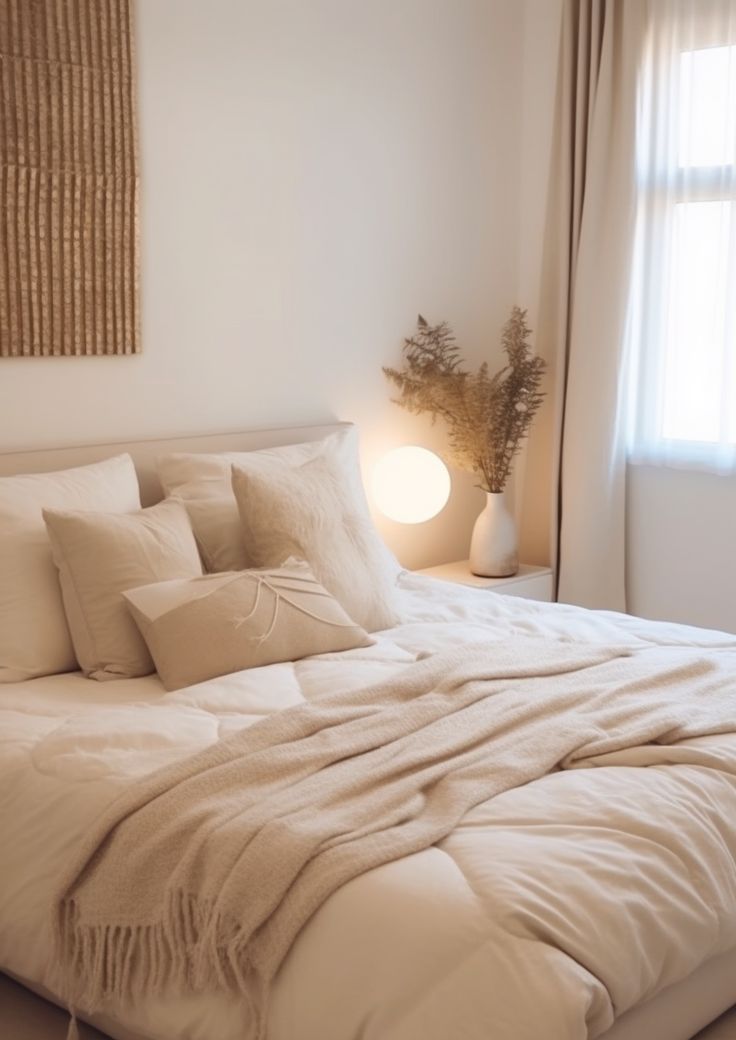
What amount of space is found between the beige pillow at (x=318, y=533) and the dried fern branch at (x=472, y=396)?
41.8 inches

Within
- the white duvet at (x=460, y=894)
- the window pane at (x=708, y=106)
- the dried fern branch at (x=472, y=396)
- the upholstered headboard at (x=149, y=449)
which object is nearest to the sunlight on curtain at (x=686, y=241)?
the window pane at (x=708, y=106)

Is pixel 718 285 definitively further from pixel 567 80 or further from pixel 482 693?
pixel 482 693

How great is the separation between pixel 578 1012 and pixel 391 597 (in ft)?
5.75

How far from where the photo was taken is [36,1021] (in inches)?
99.6

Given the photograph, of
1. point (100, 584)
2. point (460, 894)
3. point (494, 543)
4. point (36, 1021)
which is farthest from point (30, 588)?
point (494, 543)

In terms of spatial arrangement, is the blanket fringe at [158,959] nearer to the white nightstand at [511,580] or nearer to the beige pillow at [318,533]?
the beige pillow at [318,533]

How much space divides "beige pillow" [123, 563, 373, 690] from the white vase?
4.71 ft

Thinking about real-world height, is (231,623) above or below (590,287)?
below

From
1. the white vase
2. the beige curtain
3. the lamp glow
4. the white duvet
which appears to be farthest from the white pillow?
the beige curtain

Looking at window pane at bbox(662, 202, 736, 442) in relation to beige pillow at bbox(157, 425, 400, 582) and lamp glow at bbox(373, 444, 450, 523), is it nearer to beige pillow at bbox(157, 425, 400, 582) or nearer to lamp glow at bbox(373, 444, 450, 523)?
lamp glow at bbox(373, 444, 450, 523)

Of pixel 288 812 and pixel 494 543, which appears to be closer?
pixel 288 812

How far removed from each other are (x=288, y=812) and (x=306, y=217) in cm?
245

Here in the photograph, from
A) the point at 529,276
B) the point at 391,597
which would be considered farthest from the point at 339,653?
the point at 529,276

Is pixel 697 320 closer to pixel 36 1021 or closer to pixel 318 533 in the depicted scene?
pixel 318 533
